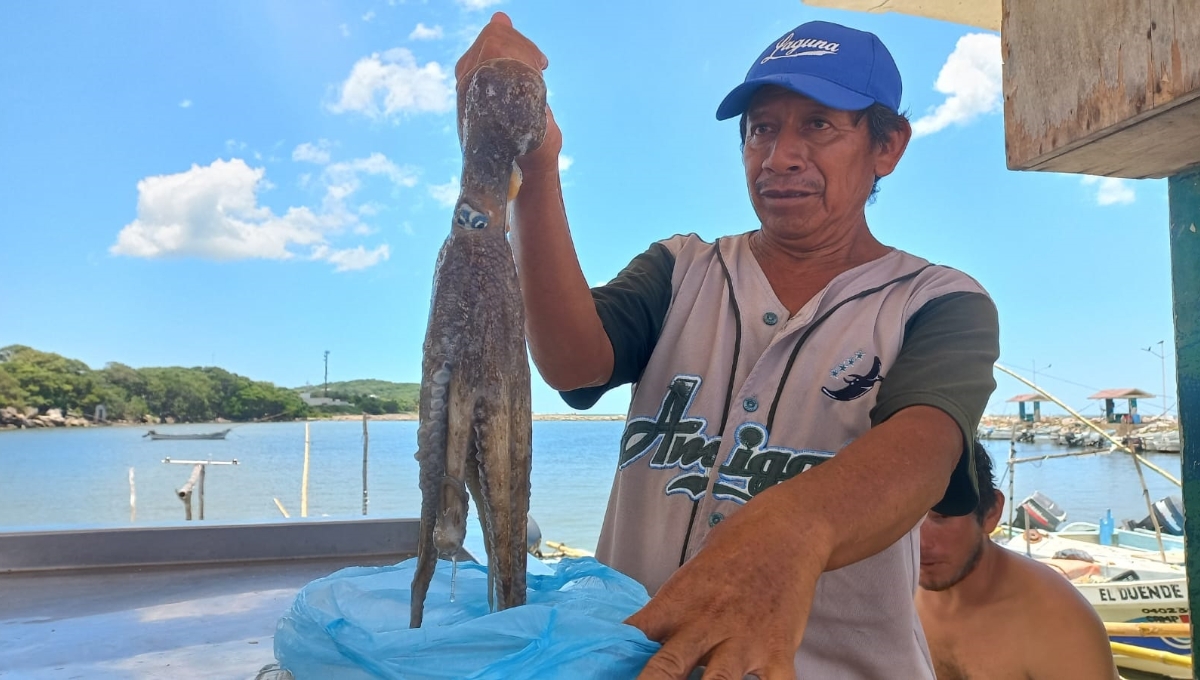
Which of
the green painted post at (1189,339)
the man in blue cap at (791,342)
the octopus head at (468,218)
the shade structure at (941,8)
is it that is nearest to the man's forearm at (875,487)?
the man in blue cap at (791,342)

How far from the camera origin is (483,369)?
95 cm

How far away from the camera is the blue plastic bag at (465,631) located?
0.76 m

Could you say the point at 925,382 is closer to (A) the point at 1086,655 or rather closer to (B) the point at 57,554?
(A) the point at 1086,655

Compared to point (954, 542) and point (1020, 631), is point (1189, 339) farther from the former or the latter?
point (1020, 631)

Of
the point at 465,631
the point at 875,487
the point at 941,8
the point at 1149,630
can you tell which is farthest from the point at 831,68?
the point at 1149,630

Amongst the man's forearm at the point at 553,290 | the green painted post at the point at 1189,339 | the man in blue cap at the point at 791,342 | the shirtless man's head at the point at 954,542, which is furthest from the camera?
the shirtless man's head at the point at 954,542

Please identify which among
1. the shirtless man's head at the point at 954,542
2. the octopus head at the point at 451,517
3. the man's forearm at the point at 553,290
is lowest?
the shirtless man's head at the point at 954,542

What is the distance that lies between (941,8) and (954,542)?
102 inches

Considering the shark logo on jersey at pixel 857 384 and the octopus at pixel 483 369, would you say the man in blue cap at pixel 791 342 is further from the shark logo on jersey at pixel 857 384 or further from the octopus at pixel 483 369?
the octopus at pixel 483 369

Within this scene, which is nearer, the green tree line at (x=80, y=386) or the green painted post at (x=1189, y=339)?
the green painted post at (x=1189, y=339)

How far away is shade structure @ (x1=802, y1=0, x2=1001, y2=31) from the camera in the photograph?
2.95m

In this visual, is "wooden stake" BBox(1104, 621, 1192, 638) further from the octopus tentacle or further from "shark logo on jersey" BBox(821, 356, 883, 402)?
the octopus tentacle

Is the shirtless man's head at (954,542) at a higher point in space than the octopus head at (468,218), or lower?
lower

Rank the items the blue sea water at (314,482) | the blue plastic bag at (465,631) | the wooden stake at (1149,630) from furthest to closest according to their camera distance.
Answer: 1. the blue sea water at (314,482)
2. the wooden stake at (1149,630)
3. the blue plastic bag at (465,631)
